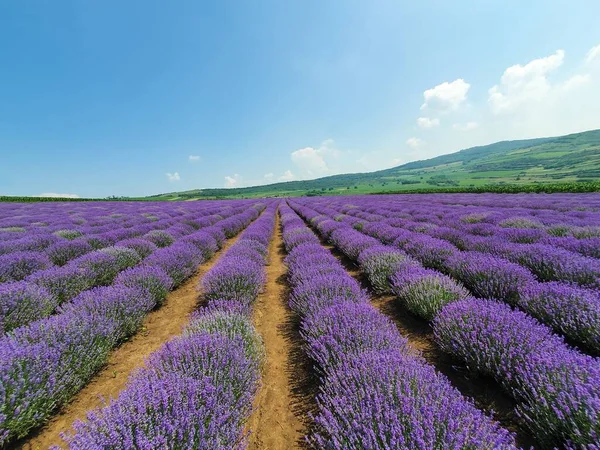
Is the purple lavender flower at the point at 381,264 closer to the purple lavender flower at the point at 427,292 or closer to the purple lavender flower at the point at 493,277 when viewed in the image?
the purple lavender flower at the point at 427,292

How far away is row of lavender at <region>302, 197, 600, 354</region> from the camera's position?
2.75 m

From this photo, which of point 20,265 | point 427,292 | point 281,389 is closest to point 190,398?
point 281,389

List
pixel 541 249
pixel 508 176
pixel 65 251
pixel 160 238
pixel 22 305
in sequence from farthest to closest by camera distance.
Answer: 1. pixel 508 176
2. pixel 160 238
3. pixel 65 251
4. pixel 541 249
5. pixel 22 305

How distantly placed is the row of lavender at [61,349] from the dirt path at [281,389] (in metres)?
1.78

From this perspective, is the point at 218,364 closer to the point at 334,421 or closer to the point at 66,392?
the point at 334,421

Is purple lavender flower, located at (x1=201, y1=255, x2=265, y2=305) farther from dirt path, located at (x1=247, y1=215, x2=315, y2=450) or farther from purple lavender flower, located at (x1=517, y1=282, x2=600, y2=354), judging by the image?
purple lavender flower, located at (x1=517, y1=282, x2=600, y2=354)

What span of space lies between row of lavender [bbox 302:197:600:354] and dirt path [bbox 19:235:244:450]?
434cm

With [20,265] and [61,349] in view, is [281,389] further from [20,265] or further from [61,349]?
[20,265]

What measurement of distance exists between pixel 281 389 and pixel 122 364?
6.66ft

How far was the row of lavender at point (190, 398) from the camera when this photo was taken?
1480 mm

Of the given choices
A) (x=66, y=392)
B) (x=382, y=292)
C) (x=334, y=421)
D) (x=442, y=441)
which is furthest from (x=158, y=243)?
(x=442, y=441)

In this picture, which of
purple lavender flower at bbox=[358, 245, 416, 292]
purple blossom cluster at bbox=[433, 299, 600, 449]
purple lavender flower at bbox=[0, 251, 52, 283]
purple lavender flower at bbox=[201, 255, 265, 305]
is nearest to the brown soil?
purple blossom cluster at bbox=[433, 299, 600, 449]

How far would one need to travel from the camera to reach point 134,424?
1.55 metres

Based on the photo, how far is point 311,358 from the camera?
10.2 feet
